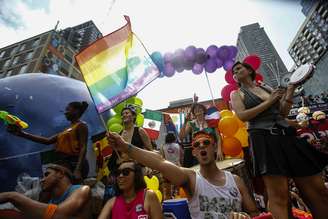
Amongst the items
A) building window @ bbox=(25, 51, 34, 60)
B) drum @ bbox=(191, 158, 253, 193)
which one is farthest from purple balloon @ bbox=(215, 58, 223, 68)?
building window @ bbox=(25, 51, 34, 60)

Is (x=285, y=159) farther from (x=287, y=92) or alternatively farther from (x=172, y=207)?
(x=172, y=207)

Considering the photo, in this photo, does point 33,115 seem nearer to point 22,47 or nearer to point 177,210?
point 177,210

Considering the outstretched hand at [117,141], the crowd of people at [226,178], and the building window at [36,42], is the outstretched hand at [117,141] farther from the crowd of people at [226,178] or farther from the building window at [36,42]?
the building window at [36,42]

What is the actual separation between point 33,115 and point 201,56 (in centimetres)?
442

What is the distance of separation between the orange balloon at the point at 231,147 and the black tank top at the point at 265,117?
267 cm

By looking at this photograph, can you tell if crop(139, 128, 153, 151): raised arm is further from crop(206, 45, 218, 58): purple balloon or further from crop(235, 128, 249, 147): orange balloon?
crop(206, 45, 218, 58): purple balloon

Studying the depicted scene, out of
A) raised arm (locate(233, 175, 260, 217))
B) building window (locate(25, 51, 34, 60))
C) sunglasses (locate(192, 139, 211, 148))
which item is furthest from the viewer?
building window (locate(25, 51, 34, 60))

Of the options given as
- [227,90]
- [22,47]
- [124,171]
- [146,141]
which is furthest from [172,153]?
[22,47]

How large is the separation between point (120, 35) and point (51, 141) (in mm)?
1964

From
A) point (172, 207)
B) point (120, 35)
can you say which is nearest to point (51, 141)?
point (120, 35)

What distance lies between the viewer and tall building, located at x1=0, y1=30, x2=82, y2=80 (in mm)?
40750

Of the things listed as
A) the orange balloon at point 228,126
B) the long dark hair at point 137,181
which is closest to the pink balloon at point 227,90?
the orange balloon at point 228,126

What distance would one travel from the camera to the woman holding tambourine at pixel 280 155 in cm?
188

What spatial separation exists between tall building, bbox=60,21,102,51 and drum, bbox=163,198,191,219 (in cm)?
7353
